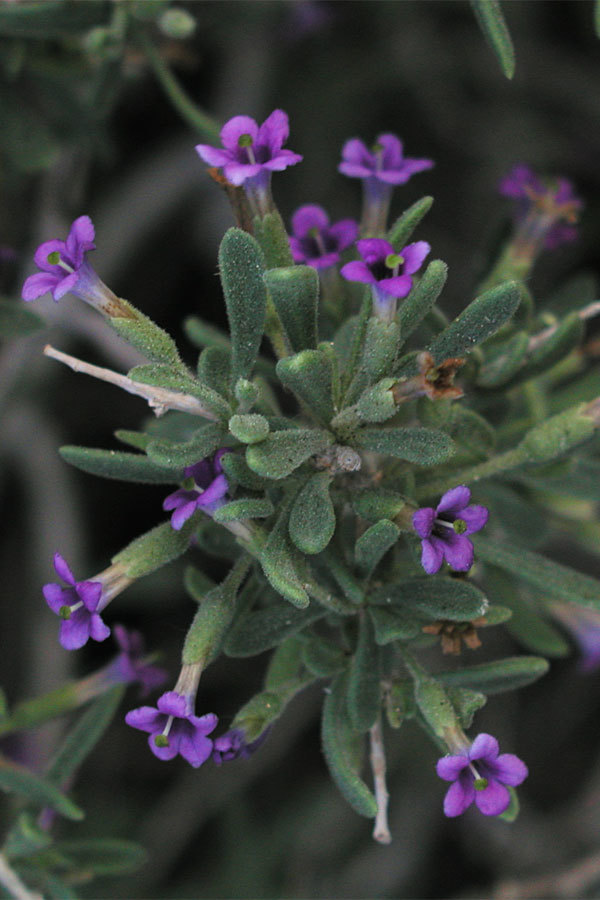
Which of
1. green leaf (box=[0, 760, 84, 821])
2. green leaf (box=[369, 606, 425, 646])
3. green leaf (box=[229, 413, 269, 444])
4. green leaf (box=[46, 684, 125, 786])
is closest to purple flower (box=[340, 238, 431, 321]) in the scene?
green leaf (box=[229, 413, 269, 444])

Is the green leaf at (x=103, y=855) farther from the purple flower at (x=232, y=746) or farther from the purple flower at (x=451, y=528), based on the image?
the purple flower at (x=451, y=528)

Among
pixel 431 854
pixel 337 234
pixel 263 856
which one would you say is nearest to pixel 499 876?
pixel 431 854

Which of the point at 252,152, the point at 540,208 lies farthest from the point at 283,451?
the point at 540,208

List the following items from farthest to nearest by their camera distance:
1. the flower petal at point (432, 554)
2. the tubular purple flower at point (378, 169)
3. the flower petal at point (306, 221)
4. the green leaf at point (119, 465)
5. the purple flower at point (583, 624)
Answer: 1. the purple flower at point (583, 624)
2. the flower petal at point (306, 221)
3. the tubular purple flower at point (378, 169)
4. the green leaf at point (119, 465)
5. the flower petal at point (432, 554)

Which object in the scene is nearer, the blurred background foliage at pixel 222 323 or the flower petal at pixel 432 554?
the flower petal at pixel 432 554

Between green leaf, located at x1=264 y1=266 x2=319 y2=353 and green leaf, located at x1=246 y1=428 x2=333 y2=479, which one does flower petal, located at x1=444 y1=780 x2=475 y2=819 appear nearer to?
green leaf, located at x1=246 y1=428 x2=333 y2=479

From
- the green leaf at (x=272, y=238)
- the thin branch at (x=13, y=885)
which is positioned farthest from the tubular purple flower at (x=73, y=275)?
the thin branch at (x=13, y=885)
